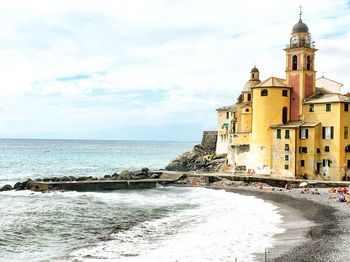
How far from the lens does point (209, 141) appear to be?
3022 inches

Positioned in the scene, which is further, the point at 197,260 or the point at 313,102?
the point at 313,102

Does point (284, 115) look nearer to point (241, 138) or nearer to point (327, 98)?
point (327, 98)

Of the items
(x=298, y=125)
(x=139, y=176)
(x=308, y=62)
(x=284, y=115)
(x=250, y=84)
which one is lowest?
(x=139, y=176)

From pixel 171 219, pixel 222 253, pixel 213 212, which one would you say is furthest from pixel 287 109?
pixel 222 253

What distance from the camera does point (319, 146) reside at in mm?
50625

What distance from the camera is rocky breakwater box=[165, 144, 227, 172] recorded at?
6588cm

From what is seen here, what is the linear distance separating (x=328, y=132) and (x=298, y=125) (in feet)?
10.0

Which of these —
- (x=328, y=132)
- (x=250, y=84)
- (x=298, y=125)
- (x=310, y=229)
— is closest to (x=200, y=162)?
(x=250, y=84)

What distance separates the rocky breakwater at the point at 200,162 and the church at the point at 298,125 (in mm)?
7518

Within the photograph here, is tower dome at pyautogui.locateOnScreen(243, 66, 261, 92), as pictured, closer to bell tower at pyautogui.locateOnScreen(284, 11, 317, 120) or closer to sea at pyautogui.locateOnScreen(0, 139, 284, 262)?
bell tower at pyautogui.locateOnScreen(284, 11, 317, 120)

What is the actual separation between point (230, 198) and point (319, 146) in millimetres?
12795

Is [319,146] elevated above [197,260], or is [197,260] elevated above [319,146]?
[319,146]

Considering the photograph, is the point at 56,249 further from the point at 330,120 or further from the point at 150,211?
the point at 330,120

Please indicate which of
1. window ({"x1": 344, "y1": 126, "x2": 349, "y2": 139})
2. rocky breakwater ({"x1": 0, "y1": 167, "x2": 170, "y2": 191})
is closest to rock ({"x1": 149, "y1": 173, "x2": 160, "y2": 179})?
rocky breakwater ({"x1": 0, "y1": 167, "x2": 170, "y2": 191})
